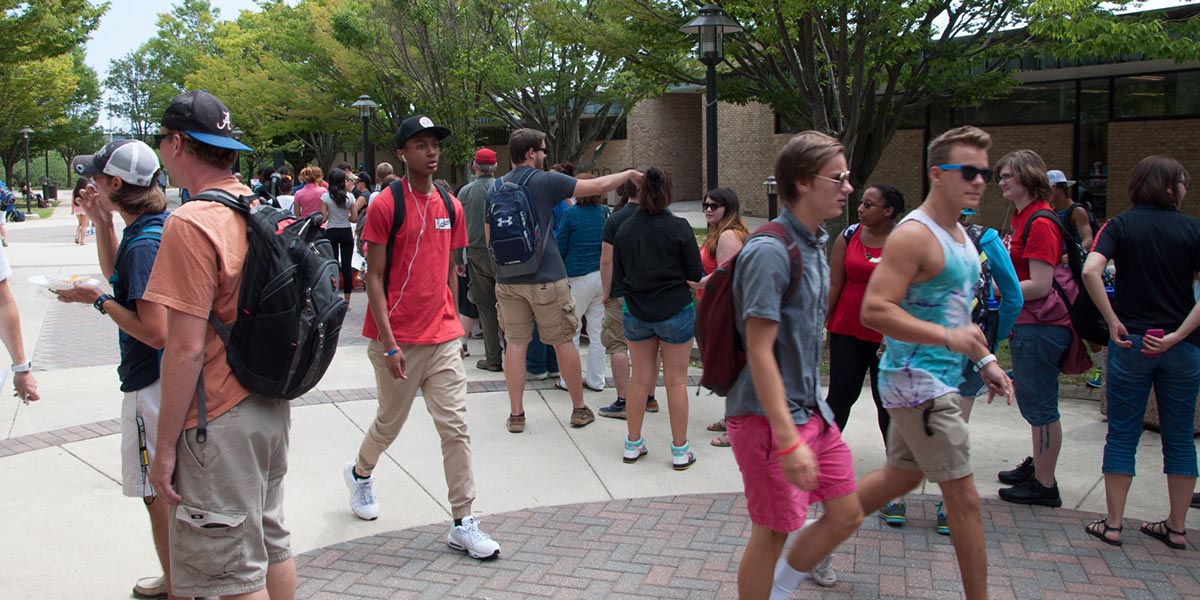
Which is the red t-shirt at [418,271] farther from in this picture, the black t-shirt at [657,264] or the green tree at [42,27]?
the green tree at [42,27]

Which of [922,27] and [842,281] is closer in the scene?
[842,281]

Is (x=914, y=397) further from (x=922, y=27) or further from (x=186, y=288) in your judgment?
(x=922, y=27)

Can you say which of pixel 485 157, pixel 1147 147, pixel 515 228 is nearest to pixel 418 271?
pixel 515 228

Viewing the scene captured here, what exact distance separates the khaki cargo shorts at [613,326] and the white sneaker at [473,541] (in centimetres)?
281

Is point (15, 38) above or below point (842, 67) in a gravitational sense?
above

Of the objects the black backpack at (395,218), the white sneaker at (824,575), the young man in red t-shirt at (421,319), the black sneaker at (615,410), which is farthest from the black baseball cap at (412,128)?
the black sneaker at (615,410)

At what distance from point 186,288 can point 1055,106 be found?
2579 centimetres

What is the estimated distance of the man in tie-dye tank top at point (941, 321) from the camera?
10.5ft

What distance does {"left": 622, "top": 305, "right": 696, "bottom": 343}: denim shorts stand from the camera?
5473mm

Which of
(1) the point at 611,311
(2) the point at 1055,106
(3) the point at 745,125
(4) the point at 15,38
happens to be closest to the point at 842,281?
(1) the point at 611,311

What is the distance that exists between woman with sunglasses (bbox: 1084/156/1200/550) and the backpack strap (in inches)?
82.9

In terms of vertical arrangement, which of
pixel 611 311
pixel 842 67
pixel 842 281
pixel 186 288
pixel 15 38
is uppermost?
pixel 15 38

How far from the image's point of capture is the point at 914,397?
10.9 feet

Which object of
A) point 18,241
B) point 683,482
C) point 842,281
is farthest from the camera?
point 18,241
